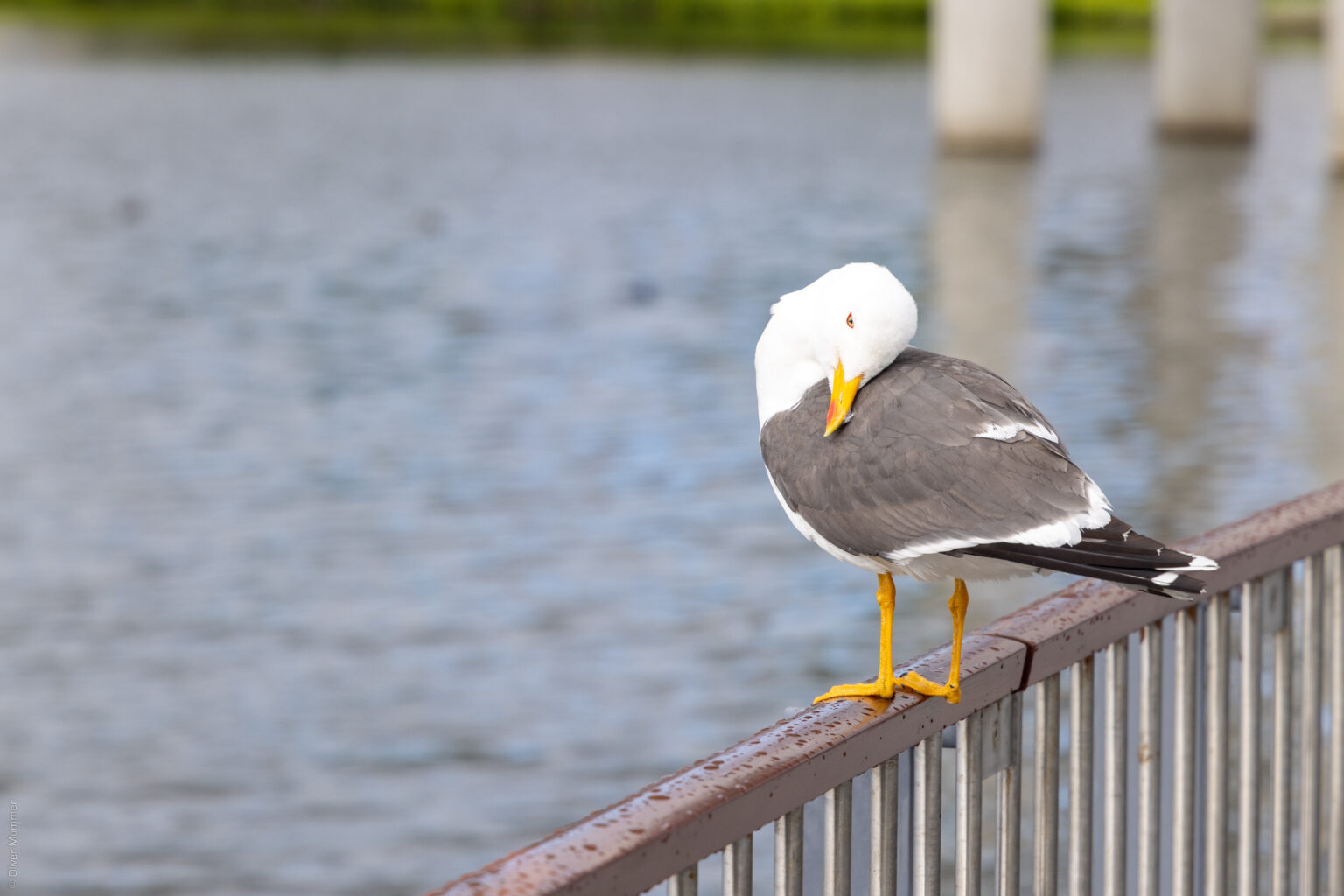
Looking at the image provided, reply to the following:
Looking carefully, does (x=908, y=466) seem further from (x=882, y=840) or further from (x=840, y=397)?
(x=882, y=840)

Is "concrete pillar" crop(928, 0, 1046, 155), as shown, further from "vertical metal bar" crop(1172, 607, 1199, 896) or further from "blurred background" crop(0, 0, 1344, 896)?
"vertical metal bar" crop(1172, 607, 1199, 896)

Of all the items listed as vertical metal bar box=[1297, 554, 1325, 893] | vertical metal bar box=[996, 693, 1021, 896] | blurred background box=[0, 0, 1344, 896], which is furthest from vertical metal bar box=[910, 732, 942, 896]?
blurred background box=[0, 0, 1344, 896]

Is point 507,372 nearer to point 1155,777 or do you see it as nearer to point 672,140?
point 1155,777

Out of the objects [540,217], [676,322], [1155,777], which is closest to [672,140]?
[540,217]

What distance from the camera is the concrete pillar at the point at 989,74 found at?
38.2m

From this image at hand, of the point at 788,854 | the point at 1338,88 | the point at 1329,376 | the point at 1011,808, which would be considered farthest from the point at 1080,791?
the point at 1338,88

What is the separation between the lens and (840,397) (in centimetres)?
290

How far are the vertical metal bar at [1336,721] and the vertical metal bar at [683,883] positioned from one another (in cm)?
177

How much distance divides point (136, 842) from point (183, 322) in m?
12.6

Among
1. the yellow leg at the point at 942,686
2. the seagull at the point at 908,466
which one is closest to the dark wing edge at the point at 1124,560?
the seagull at the point at 908,466

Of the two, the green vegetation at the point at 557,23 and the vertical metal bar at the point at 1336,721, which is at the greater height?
the green vegetation at the point at 557,23

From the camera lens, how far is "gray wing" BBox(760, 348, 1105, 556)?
2727 mm

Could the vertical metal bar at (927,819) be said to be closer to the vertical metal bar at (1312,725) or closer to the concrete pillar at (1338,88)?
the vertical metal bar at (1312,725)

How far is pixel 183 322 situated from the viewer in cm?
1891
